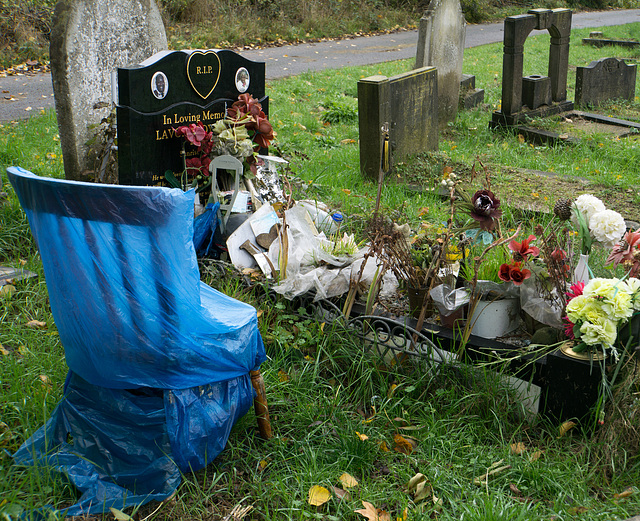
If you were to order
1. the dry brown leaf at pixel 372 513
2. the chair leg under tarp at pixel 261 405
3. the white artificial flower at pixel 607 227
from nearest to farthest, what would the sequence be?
Answer: the dry brown leaf at pixel 372 513 < the chair leg under tarp at pixel 261 405 < the white artificial flower at pixel 607 227

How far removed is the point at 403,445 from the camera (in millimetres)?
2469

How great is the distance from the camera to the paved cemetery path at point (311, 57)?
8.22 meters

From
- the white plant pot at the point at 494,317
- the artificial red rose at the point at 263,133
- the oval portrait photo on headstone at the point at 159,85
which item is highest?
the oval portrait photo on headstone at the point at 159,85

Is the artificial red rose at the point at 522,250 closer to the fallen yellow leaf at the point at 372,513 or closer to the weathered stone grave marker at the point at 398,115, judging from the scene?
the fallen yellow leaf at the point at 372,513

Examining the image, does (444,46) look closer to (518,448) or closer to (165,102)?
(165,102)

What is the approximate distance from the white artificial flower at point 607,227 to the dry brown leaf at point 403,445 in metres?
1.18

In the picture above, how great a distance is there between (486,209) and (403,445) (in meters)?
1.09

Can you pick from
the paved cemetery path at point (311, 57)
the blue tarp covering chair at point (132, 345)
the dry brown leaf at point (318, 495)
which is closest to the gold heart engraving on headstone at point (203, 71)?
the blue tarp covering chair at point (132, 345)

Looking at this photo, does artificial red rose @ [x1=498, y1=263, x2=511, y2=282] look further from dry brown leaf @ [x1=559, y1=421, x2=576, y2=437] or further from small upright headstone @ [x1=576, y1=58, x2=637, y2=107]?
small upright headstone @ [x1=576, y1=58, x2=637, y2=107]

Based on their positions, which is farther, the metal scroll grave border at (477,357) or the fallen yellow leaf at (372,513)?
the metal scroll grave border at (477,357)

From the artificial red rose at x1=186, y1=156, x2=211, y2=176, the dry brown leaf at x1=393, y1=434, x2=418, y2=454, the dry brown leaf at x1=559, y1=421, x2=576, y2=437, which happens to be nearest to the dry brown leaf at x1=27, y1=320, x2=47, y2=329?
the artificial red rose at x1=186, y1=156, x2=211, y2=176

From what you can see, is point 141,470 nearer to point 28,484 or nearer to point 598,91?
point 28,484

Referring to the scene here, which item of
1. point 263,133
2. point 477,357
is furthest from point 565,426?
point 263,133

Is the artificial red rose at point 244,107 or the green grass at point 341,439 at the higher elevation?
the artificial red rose at point 244,107
